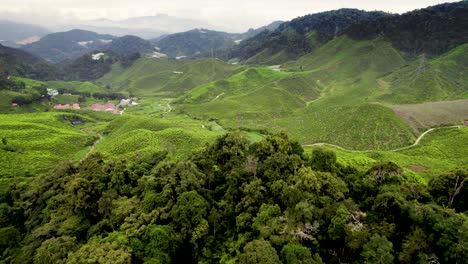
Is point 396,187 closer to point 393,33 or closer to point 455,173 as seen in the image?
point 455,173

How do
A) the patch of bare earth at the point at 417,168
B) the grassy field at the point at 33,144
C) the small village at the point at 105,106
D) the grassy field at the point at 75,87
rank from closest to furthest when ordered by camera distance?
the patch of bare earth at the point at 417,168 → the grassy field at the point at 33,144 → the small village at the point at 105,106 → the grassy field at the point at 75,87

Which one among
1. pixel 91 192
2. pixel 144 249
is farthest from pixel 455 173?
pixel 91 192

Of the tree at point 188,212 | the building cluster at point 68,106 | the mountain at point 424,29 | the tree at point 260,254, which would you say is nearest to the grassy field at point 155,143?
the tree at point 188,212

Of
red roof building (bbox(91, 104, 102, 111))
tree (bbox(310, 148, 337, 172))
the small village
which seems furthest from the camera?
red roof building (bbox(91, 104, 102, 111))

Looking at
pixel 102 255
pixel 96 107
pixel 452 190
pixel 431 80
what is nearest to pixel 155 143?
pixel 102 255

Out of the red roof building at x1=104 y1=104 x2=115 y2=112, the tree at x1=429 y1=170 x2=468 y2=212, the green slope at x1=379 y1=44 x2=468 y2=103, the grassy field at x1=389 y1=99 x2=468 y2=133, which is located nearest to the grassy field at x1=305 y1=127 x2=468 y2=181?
the grassy field at x1=389 y1=99 x2=468 y2=133

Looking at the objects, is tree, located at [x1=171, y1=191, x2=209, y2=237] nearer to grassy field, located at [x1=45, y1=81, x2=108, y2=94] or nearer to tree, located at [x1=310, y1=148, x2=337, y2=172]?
tree, located at [x1=310, y1=148, x2=337, y2=172]

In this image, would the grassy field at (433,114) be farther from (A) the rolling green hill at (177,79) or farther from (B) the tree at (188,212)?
(A) the rolling green hill at (177,79)
